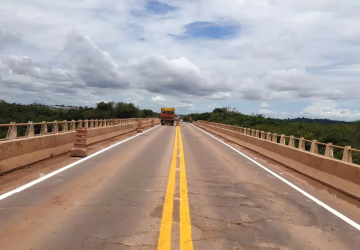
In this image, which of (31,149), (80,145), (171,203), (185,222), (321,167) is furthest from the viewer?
(80,145)

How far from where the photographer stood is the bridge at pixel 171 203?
17.6ft

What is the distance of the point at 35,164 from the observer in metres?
12.3

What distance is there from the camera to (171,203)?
741cm

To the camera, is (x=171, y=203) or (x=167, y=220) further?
(x=171, y=203)

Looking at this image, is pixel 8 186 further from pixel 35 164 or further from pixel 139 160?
pixel 139 160

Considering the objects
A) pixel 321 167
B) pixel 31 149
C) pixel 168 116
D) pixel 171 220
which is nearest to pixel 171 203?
pixel 171 220

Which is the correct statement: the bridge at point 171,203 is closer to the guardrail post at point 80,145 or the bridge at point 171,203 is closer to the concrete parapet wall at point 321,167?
the concrete parapet wall at point 321,167

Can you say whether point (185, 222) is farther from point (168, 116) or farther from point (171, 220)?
point (168, 116)

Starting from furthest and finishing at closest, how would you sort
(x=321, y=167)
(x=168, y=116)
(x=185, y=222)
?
1. (x=168, y=116)
2. (x=321, y=167)
3. (x=185, y=222)

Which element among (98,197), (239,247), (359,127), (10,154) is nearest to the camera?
(239,247)

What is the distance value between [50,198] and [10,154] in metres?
4.02

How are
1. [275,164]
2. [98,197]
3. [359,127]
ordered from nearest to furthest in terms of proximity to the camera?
1. [98,197]
2. [275,164]
3. [359,127]

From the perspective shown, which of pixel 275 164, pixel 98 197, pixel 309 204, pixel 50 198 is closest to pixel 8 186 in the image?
pixel 50 198

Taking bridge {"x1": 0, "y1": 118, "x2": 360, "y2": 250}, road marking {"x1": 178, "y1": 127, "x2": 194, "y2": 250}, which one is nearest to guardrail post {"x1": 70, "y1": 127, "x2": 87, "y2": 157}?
bridge {"x1": 0, "y1": 118, "x2": 360, "y2": 250}
